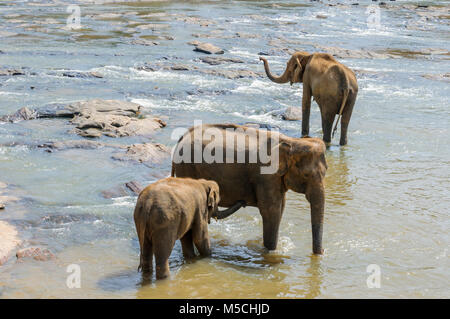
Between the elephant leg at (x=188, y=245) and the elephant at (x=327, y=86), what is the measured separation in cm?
649

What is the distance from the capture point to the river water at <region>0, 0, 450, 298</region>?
318 inches

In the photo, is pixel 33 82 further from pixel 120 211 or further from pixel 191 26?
pixel 191 26

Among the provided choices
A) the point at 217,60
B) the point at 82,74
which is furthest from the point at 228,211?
the point at 217,60

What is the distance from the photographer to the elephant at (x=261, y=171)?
8250mm

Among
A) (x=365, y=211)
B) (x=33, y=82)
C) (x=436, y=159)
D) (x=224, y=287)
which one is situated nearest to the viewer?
(x=224, y=287)

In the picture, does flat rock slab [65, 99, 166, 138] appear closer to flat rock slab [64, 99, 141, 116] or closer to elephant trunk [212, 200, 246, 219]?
flat rock slab [64, 99, 141, 116]

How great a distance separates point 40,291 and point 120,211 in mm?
2796

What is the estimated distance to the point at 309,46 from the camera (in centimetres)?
2894

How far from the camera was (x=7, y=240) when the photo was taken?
8555 mm

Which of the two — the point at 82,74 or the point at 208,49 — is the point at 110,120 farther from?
the point at 208,49

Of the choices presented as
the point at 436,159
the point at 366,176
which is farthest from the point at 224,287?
the point at 436,159

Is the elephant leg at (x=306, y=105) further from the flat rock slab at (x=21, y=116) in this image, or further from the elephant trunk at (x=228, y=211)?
the elephant trunk at (x=228, y=211)

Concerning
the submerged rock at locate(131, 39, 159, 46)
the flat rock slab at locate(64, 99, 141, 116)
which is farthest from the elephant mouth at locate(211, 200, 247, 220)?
the submerged rock at locate(131, 39, 159, 46)

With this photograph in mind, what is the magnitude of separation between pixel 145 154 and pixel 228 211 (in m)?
4.70
